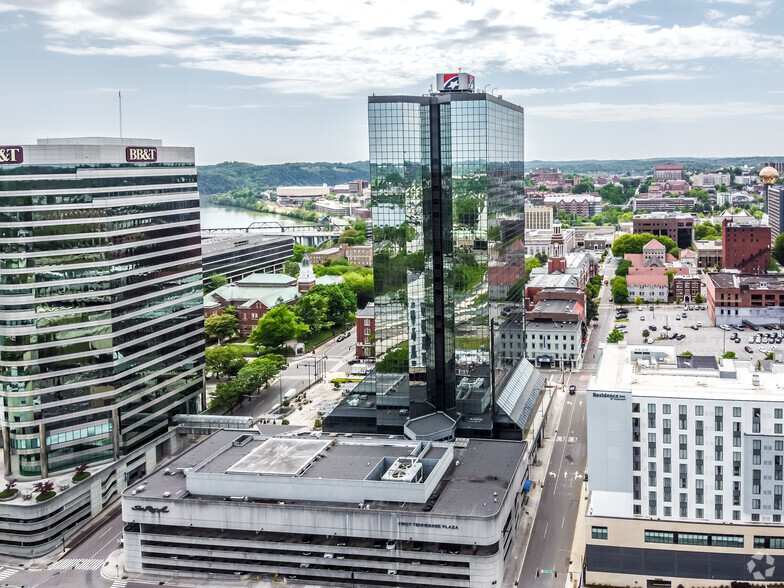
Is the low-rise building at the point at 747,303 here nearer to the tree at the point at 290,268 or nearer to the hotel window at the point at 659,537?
the tree at the point at 290,268

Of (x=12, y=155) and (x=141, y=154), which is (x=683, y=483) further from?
(x=12, y=155)

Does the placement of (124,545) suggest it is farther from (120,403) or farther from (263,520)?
(120,403)

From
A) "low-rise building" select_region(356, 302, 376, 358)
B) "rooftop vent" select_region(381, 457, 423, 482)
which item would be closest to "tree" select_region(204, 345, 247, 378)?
"low-rise building" select_region(356, 302, 376, 358)

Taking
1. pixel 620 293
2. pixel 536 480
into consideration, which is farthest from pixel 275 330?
pixel 620 293

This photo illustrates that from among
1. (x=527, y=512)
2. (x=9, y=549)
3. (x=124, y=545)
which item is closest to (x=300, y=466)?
(x=124, y=545)

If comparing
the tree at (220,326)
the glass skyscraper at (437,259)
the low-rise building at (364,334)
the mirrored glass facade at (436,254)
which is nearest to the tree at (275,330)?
the tree at (220,326)

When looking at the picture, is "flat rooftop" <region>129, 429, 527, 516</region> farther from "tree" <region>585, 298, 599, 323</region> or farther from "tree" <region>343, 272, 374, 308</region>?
"tree" <region>343, 272, 374, 308</region>
